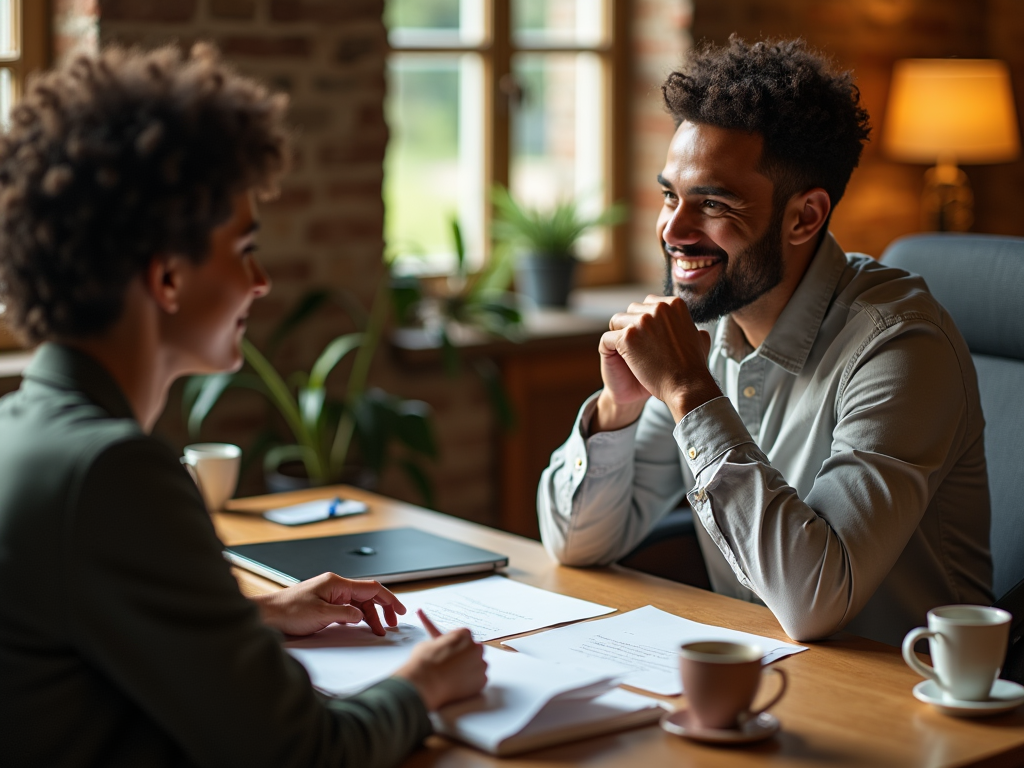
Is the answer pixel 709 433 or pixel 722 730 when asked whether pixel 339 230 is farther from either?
pixel 722 730

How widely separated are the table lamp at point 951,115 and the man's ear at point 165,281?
3450 millimetres

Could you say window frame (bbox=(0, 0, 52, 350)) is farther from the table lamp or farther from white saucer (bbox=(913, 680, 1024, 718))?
the table lamp

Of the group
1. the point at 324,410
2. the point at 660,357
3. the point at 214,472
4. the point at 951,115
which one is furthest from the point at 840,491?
the point at 951,115

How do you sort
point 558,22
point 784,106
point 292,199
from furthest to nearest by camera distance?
point 558,22, point 292,199, point 784,106

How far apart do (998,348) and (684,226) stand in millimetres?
563

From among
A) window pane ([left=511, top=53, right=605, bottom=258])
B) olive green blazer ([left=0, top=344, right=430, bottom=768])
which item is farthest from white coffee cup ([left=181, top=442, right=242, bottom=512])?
window pane ([left=511, top=53, right=605, bottom=258])

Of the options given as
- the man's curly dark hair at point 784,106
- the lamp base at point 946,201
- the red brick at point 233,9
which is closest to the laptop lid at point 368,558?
the man's curly dark hair at point 784,106

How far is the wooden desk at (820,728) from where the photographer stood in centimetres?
112

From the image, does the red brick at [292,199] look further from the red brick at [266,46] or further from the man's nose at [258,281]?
the man's nose at [258,281]

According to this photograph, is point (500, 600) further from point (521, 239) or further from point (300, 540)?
point (521, 239)

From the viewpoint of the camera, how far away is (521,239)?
356cm

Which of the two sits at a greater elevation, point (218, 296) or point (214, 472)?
point (218, 296)

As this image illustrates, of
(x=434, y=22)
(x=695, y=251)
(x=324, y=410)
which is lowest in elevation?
(x=324, y=410)

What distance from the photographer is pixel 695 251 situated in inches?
72.1
